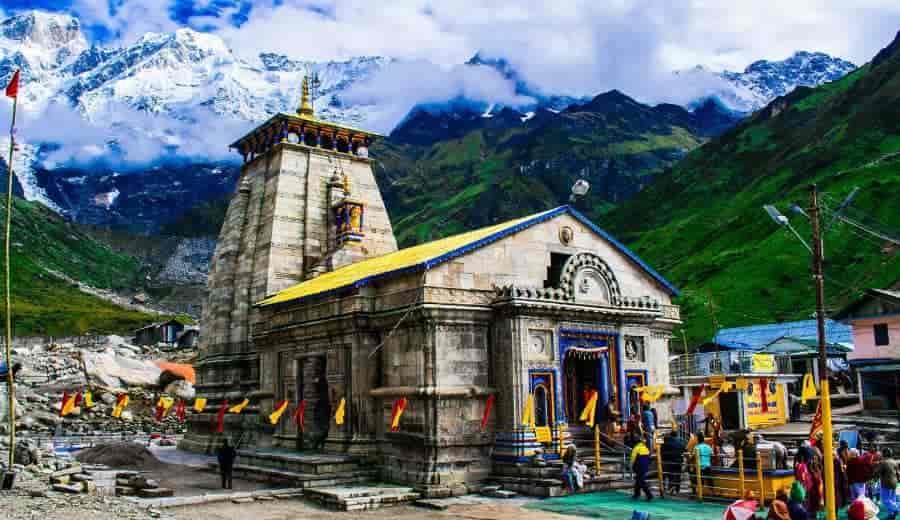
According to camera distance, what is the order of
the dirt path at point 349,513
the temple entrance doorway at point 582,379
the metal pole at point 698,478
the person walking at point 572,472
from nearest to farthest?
1. the dirt path at point 349,513
2. the metal pole at point 698,478
3. the person walking at point 572,472
4. the temple entrance doorway at point 582,379

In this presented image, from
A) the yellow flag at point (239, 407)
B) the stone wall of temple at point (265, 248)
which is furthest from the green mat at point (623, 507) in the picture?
the stone wall of temple at point (265, 248)

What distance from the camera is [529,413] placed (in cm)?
2447

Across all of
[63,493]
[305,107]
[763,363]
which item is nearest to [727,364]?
[763,363]

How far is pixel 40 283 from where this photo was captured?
140250 mm

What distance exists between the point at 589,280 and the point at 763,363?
66.1 ft

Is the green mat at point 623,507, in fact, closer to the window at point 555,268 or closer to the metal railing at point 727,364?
the window at point 555,268

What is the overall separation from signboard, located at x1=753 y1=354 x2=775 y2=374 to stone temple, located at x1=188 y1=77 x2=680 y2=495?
13492mm

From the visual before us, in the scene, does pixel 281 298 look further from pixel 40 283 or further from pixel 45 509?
pixel 40 283

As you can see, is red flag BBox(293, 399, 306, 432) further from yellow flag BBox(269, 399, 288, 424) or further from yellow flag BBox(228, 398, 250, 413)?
yellow flag BBox(228, 398, 250, 413)

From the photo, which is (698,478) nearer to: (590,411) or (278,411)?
(590,411)

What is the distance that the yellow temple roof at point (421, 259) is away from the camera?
25.8m

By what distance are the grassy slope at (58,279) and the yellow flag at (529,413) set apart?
94.1 metres

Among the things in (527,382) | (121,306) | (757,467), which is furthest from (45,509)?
(121,306)

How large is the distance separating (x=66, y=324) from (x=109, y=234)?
9868 cm
